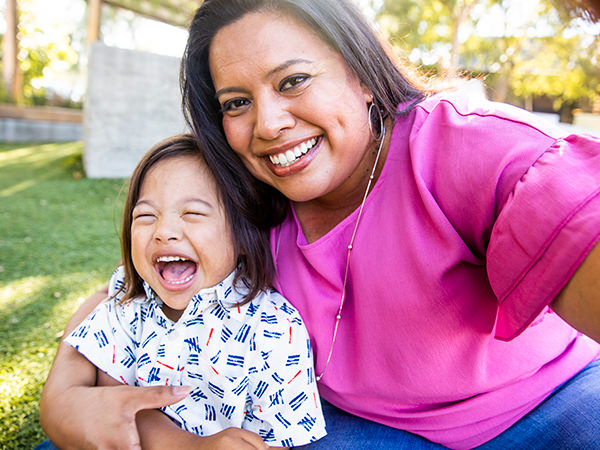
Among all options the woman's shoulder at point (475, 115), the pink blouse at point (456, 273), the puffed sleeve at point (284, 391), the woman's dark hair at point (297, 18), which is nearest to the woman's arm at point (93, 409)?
the puffed sleeve at point (284, 391)

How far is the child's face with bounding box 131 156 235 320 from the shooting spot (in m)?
1.74

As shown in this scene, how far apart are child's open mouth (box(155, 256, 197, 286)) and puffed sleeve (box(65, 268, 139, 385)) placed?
26 cm

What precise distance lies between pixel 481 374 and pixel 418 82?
106cm

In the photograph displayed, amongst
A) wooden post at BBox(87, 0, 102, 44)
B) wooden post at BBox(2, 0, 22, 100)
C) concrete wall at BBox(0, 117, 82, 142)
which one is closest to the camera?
wooden post at BBox(87, 0, 102, 44)

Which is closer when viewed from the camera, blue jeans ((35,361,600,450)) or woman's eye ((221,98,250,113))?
blue jeans ((35,361,600,450))

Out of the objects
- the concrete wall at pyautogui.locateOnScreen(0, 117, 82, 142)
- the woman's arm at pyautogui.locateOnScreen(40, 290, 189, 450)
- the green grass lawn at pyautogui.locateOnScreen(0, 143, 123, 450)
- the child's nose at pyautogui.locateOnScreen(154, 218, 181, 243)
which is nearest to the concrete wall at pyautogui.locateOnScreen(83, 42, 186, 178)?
the green grass lawn at pyautogui.locateOnScreen(0, 143, 123, 450)

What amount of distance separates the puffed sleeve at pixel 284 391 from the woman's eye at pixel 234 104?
2.48 ft

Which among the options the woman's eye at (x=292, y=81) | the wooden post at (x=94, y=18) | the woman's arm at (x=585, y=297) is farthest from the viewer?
the wooden post at (x=94, y=18)

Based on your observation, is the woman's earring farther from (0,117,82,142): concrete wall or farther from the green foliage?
the green foliage

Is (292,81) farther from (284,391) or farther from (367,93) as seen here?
(284,391)

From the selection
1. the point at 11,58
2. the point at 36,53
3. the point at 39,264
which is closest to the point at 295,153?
the point at 39,264

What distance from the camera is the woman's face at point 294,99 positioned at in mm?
1539

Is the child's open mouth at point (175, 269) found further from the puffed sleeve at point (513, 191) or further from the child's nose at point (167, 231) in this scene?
the puffed sleeve at point (513, 191)

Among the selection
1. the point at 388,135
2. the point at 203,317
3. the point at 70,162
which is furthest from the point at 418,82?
the point at 70,162
